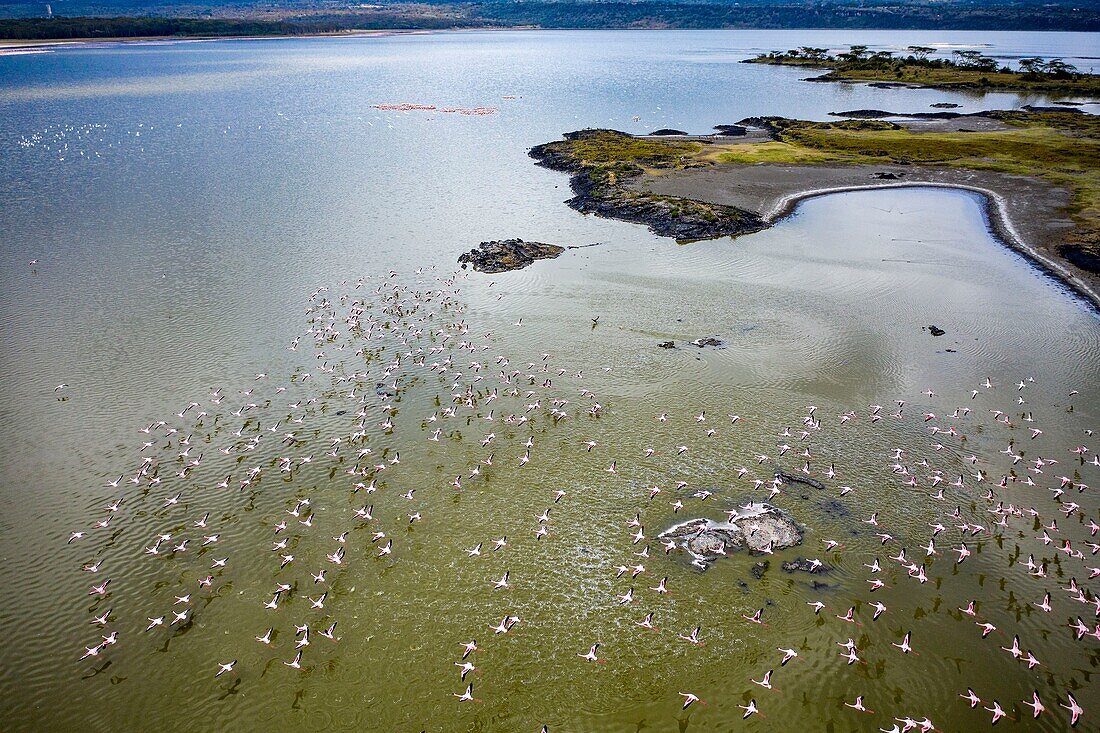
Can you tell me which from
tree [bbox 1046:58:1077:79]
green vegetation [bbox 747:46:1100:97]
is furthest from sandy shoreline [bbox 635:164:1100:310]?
tree [bbox 1046:58:1077:79]

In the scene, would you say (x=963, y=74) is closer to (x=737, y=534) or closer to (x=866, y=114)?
(x=866, y=114)

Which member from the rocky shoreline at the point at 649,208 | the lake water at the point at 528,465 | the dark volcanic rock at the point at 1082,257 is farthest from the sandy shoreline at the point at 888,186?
the lake water at the point at 528,465

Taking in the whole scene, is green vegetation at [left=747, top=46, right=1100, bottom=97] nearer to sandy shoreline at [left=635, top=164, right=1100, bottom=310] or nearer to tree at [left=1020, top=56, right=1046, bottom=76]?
tree at [left=1020, top=56, right=1046, bottom=76]

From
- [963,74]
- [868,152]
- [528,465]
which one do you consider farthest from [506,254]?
[963,74]

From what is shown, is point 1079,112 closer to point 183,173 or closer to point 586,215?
point 586,215

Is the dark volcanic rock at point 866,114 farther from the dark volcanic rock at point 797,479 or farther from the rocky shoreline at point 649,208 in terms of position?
the dark volcanic rock at point 797,479

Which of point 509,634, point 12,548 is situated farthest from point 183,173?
point 509,634
